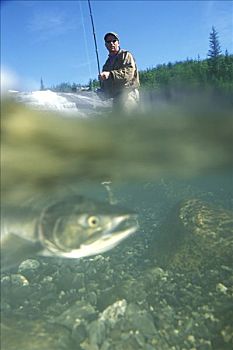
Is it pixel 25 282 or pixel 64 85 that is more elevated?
pixel 64 85

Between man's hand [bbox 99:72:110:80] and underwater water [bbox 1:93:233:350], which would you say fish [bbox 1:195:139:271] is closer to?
underwater water [bbox 1:93:233:350]

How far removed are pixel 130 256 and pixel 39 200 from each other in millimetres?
→ 6068

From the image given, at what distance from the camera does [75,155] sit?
407 inches

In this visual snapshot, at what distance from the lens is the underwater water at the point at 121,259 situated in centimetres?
697

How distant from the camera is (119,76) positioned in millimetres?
8586

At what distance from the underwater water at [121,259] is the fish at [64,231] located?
2.02ft

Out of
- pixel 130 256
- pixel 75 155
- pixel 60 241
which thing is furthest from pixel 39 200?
pixel 130 256

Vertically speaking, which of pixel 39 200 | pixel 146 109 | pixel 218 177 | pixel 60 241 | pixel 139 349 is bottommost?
pixel 139 349

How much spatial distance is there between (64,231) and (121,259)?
20.2 feet

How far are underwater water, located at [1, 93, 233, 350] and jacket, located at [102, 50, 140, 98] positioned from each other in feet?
2.73

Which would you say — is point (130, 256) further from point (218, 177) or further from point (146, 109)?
point (218, 177)

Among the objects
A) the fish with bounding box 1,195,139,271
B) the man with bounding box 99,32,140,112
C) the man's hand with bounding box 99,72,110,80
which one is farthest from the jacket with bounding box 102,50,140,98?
the fish with bounding box 1,195,139,271

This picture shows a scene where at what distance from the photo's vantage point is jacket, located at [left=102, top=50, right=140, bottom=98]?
8.62 metres

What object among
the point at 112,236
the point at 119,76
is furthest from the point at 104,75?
the point at 112,236
